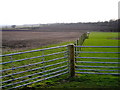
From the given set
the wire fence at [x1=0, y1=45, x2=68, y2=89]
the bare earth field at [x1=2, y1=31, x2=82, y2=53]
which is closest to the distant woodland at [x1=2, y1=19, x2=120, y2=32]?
the bare earth field at [x1=2, y1=31, x2=82, y2=53]

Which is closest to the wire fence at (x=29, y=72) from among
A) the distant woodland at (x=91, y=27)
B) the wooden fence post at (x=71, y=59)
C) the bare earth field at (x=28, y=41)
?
the wooden fence post at (x=71, y=59)

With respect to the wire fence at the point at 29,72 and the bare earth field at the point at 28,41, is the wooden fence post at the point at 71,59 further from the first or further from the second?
the bare earth field at the point at 28,41

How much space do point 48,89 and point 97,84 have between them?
1.81 metres

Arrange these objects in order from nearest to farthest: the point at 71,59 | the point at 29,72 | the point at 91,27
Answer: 1. the point at 71,59
2. the point at 29,72
3. the point at 91,27

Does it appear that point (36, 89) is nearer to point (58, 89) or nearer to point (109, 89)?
point (58, 89)

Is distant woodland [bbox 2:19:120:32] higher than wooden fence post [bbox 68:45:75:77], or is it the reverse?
distant woodland [bbox 2:19:120:32]

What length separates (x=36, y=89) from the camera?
18.6 feet

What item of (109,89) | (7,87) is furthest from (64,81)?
(7,87)

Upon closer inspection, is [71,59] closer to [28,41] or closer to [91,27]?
[28,41]

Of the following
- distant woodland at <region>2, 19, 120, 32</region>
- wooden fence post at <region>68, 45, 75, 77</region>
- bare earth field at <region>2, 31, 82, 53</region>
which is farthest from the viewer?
distant woodland at <region>2, 19, 120, 32</region>

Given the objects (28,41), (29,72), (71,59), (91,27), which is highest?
(91,27)

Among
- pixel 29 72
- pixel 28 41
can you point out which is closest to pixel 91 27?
pixel 28 41

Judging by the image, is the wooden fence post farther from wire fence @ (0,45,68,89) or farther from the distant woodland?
the distant woodland

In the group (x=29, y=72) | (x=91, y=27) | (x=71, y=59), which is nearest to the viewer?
(x=71, y=59)
